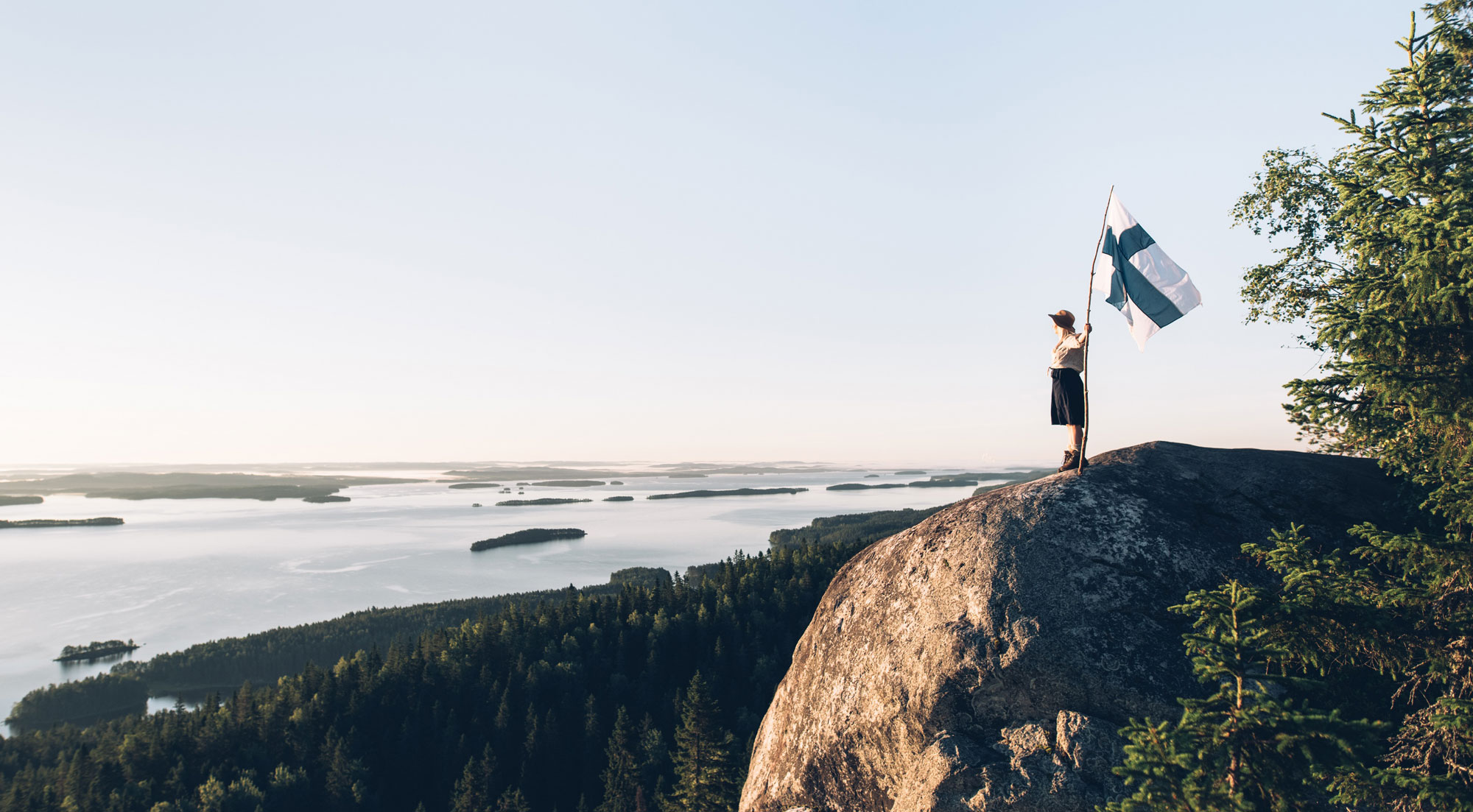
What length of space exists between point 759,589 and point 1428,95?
6752 cm

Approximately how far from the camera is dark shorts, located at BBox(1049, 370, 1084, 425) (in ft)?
38.2

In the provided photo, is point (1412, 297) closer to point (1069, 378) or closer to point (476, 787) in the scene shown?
point (1069, 378)

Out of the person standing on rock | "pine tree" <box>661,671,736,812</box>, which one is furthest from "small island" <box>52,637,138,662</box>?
the person standing on rock

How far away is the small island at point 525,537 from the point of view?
172625 millimetres

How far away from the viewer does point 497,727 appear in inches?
2183

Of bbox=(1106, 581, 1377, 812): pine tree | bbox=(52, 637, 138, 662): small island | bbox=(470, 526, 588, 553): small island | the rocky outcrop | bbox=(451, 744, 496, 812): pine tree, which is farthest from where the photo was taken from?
bbox=(470, 526, 588, 553): small island

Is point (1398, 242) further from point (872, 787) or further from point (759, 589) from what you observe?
point (759, 589)

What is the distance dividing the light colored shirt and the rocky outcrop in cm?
178

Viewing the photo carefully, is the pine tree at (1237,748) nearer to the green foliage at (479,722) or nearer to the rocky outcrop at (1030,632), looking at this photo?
the rocky outcrop at (1030,632)

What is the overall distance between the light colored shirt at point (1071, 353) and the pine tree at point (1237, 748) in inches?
193

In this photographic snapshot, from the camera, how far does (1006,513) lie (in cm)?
1069

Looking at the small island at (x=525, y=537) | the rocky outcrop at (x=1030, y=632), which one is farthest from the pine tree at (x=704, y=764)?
the small island at (x=525, y=537)

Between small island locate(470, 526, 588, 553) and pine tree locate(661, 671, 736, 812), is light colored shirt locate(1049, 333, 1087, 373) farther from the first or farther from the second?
small island locate(470, 526, 588, 553)

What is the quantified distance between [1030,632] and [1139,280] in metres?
6.19
